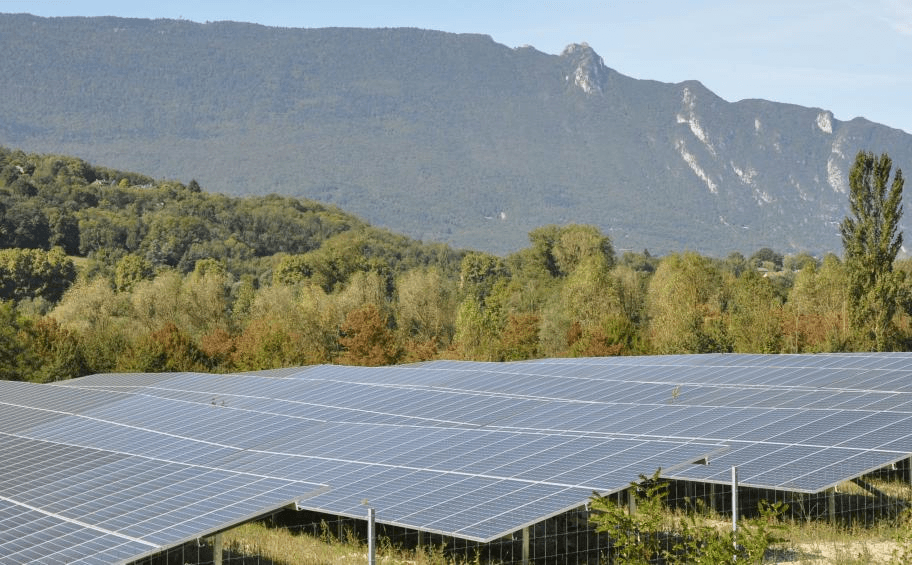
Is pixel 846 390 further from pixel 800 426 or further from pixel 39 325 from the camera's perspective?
pixel 39 325

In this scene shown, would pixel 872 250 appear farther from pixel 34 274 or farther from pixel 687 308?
pixel 34 274

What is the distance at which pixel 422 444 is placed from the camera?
82.9ft

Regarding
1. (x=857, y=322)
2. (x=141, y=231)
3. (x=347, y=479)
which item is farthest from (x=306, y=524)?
(x=141, y=231)

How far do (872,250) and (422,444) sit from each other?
125 feet

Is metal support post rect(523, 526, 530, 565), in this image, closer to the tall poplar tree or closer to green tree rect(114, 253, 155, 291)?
the tall poplar tree

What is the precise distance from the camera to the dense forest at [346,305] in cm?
6506

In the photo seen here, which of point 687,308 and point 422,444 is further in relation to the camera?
point 687,308

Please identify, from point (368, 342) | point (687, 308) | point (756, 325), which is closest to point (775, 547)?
point (756, 325)

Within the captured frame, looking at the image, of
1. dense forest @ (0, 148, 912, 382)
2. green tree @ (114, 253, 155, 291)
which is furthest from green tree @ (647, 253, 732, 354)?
green tree @ (114, 253, 155, 291)

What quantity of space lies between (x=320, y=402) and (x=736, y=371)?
1290cm

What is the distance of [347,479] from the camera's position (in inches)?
899

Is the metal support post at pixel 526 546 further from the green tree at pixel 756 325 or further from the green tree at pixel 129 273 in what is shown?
the green tree at pixel 129 273

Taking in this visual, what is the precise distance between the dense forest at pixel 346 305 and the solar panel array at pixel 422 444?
25146 millimetres

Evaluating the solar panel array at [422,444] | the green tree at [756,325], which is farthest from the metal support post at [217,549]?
the green tree at [756,325]
